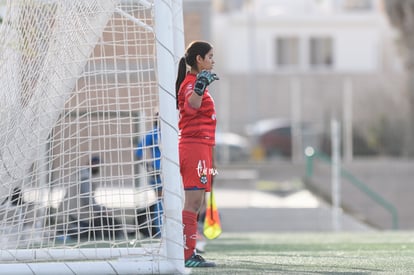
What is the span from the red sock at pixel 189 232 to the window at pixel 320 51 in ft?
138

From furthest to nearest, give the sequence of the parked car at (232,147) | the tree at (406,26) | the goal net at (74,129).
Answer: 1. the tree at (406,26)
2. the parked car at (232,147)
3. the goal net at (74,129)

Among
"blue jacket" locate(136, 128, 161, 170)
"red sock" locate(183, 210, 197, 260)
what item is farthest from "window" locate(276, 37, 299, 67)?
"red sock" locate(183, 210, 197, 260)

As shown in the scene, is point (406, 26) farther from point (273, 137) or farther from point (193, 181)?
point (193, 181)

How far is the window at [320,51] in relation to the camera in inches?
1957

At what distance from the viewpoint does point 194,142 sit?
7.93 m

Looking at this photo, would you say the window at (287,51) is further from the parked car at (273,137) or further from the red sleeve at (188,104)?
the red sleeve at (188,104)

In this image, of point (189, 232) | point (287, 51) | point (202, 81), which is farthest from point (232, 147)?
point (202, 81)

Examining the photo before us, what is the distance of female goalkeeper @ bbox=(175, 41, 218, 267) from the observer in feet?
25.8

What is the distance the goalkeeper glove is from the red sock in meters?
0.93

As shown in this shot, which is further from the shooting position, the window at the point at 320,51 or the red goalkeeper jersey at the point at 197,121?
the window at the point at 320,51

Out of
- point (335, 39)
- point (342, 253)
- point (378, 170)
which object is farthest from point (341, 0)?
point (342, 253)

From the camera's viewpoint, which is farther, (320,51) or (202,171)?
(320,51)

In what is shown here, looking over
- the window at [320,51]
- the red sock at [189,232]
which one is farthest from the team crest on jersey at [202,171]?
the window at [320,51]

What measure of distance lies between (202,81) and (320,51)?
141ft
